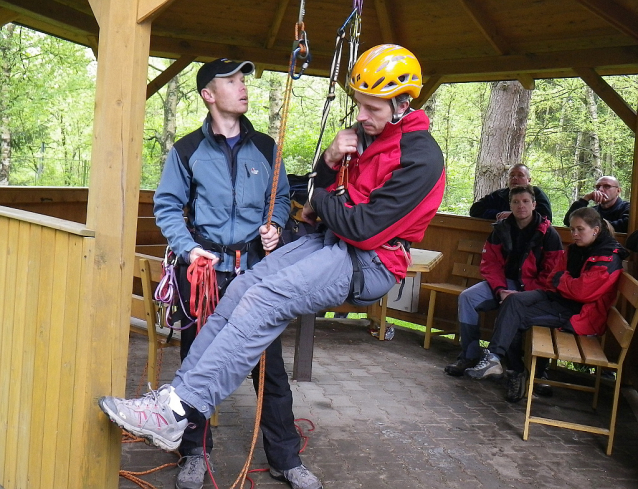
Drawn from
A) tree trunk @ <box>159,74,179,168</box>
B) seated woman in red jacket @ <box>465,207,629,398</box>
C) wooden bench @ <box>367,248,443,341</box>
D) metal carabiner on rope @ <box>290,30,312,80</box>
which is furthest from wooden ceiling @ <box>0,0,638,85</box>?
tree trunk @ <box>159,74,179,168</box>

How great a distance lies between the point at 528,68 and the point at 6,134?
16.0m

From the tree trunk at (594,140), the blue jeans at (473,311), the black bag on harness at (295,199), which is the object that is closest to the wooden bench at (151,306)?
the black bag on harness at (295,199)

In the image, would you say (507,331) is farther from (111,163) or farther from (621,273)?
(111,163)

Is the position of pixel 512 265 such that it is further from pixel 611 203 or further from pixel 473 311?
pixel 611 203

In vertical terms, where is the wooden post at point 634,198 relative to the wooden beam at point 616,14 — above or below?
below

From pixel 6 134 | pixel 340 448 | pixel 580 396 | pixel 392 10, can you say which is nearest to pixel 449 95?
pixel 6 134

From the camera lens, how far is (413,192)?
301 centimetres

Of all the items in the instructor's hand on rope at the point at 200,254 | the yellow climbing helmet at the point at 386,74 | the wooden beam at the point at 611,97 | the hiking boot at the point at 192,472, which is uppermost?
the wooden beam at the point at 611,97

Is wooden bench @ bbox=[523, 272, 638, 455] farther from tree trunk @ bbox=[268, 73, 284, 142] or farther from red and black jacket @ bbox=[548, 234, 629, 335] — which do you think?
tree trunk @ bbox=[268, 73, 284, 142]

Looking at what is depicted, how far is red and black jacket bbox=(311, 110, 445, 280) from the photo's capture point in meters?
3.02

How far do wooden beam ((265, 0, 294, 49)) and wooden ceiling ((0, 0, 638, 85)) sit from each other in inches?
0.4

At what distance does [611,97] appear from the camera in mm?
6387

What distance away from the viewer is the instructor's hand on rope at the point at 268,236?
11.4 ft

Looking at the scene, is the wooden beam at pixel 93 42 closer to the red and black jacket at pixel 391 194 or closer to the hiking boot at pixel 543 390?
the red and black jacket at pixel 391 194
